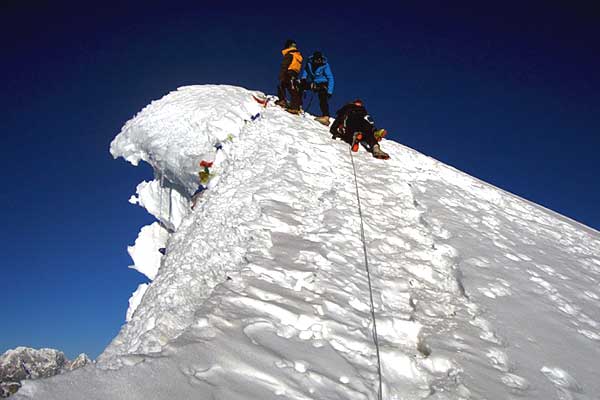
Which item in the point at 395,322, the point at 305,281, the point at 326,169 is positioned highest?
the point at 326,169

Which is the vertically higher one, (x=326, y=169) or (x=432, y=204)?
(x=326, y=169)

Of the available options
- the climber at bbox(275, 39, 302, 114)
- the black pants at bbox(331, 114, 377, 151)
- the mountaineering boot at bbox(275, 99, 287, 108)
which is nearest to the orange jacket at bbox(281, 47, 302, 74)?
the climber at bbox(275, 39, 302, 114)

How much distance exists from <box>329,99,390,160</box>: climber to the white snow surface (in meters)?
0.74

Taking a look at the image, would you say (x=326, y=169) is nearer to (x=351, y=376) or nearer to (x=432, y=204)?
(x=432, y=204)

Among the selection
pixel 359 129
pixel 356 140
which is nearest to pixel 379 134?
pixel 359 129

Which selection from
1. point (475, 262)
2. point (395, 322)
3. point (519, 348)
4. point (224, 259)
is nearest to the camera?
point (519, 348)

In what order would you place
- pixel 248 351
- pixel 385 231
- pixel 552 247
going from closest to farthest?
pixel 248 351, pixel 385 231, pixel 552 247

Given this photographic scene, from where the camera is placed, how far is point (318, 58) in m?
8.78

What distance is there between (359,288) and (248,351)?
1.25 metres

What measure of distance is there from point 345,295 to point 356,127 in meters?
5.00

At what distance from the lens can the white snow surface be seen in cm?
197

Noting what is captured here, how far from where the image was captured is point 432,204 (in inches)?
209

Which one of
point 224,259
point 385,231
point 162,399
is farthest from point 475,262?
point 162,399

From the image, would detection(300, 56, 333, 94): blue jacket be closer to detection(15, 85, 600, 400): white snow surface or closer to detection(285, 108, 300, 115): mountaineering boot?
detection(285, 108, 300, 115): mountaineering boot
